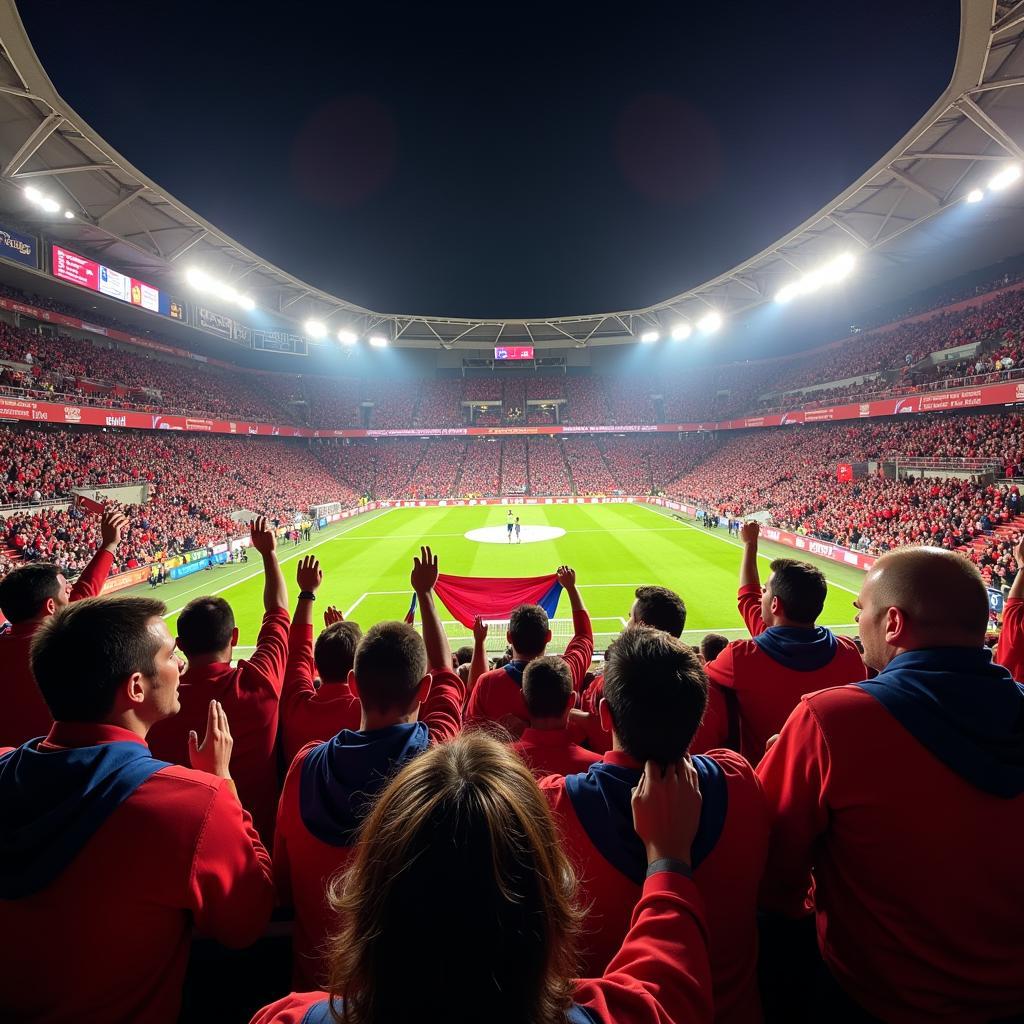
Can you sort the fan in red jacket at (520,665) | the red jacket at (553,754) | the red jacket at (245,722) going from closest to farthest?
the red jacket at (553,754) < the red jacket at (245,722) < the fan in red jacket at (520,665)

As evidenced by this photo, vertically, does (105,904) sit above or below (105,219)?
below

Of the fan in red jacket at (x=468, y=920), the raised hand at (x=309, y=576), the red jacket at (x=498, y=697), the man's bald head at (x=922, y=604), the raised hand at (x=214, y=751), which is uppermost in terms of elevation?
the man's bald head at (x=922, y=604)

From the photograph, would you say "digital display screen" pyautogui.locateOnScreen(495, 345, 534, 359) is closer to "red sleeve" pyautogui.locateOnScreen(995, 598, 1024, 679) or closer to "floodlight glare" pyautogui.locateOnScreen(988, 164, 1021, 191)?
"floodlight glare" pyautogui.locateOnScreen(988, 164, 1021, 191)

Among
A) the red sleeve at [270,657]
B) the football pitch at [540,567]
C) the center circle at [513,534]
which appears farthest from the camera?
the center circle at [513,534]

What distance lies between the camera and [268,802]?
3832mm

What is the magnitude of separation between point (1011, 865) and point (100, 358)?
4953 cm

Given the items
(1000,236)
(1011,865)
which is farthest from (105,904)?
(1000,236)

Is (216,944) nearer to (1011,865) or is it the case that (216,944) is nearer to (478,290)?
(1011,865)

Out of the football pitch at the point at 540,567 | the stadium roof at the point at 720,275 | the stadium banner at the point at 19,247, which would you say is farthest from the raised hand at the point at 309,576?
the stadium banner at the point at 19,247

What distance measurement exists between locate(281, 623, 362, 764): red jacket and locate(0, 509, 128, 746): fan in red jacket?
Answer: 156 centimetres

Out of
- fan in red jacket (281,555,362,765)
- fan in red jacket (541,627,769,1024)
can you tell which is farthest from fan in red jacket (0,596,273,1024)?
fan in red jacket (281,555,362,765)

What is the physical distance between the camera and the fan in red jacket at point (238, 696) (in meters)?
3.64

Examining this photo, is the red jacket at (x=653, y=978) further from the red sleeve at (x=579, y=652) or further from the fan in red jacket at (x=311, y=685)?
the red sleeve at (x=579, y=652)

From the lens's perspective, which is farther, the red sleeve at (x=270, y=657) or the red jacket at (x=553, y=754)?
the red sleeve at (x=270, y=657)
